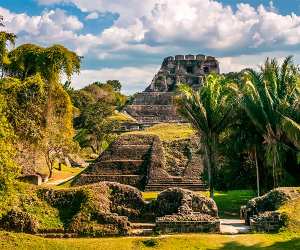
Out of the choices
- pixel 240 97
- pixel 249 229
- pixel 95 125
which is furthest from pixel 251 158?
pixel 95 125

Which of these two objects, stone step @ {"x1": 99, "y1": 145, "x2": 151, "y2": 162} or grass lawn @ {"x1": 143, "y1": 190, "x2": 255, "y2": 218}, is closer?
grass lawn @ {"x1": 143, "y1": 190, "x2": 255, "y2": 218}

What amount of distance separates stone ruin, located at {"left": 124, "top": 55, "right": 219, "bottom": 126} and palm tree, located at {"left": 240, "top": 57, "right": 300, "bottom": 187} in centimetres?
A: 2574

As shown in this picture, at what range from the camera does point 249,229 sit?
18859 millimetres

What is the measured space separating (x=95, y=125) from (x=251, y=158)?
30222 millimetres

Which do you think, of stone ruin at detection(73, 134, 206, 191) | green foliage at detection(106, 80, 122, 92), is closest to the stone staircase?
stone ruin at detection(73, 134, 206, 191)

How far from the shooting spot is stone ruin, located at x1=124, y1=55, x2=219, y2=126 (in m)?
54.5

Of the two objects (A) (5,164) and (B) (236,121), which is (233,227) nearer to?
(B) (236,121)

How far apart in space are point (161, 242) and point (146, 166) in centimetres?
1793

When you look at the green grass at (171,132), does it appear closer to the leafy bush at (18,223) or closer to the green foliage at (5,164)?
the leafy bush at (18,223)

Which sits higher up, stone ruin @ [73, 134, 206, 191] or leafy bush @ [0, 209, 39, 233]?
stone ruin @ [73, 134, 206, 191]

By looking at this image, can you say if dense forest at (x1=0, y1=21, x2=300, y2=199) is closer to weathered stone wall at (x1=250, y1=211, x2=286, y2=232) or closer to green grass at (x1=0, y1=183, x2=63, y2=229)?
green grass at (x1=0, y1=183, x2=63, y2=229)

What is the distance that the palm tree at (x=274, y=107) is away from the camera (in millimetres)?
23719

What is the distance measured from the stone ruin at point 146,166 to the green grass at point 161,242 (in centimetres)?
1450

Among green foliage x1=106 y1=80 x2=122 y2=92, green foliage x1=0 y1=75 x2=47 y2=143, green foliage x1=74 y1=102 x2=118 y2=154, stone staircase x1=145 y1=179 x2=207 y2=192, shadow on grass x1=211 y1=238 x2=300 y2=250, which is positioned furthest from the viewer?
green foliage x1=106 y1=80 x2=122 y2=92
